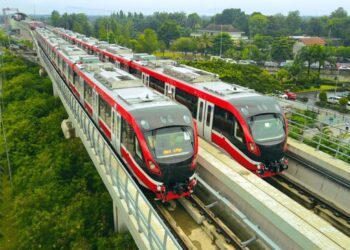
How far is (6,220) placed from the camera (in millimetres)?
19375

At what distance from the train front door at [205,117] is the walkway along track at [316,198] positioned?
11.0 feet

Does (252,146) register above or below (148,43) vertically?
above

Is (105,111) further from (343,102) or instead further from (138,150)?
(343,102)

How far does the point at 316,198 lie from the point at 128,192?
738 centimetres

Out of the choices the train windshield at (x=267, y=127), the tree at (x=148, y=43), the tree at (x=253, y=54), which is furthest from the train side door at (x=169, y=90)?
the tree at (x=148, y=43)

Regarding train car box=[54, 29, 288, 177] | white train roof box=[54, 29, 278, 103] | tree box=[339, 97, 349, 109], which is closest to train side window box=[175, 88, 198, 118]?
train car box=[54, 29, 288, 177]

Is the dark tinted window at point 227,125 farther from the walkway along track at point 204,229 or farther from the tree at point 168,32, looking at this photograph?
the tree at point 168,32

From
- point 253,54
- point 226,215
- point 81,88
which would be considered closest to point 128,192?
point 226,215

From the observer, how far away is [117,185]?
436 inches

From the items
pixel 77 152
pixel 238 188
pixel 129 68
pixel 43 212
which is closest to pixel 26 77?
pixel 129 68

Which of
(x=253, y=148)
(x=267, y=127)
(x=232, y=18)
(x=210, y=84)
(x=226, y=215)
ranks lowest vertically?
(x=226, y=215)

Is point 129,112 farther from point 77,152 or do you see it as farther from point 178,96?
point 77,152

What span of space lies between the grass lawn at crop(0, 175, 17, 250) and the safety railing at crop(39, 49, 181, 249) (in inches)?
268

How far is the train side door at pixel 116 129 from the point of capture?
13.1 m
